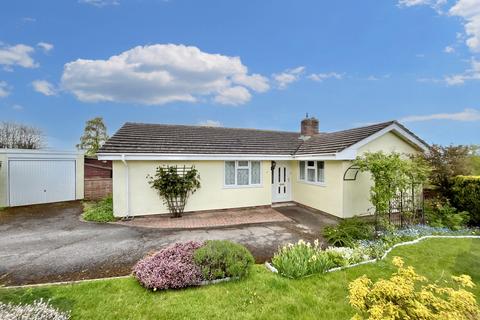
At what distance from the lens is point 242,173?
13406 millimetres

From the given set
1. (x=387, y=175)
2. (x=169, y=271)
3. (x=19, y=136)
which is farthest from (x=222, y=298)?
(x=19, y=136)

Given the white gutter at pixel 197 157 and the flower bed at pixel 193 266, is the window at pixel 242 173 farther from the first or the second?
the flower bed at pixel 193 266

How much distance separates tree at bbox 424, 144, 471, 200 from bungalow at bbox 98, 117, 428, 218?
30.4 inches

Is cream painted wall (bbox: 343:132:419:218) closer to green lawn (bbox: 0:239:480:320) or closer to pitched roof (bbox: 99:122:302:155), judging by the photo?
pitched roof (bbox: 99:122:302:155)

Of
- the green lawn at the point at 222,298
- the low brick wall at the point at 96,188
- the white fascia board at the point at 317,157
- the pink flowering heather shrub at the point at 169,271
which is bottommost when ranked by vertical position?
the green lawn at the point at 222,298

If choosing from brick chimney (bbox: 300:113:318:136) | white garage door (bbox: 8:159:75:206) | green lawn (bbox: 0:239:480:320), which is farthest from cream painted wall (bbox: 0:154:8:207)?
brick chimney (bbox: 300:113:318:136)

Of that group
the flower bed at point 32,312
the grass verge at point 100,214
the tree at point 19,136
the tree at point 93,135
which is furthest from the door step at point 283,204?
the tree at point 19,136

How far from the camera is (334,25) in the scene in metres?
12.3

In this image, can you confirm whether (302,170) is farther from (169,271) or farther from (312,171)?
(169,271)

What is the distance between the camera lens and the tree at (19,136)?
2183 cm

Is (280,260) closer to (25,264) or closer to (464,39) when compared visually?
(25,264)

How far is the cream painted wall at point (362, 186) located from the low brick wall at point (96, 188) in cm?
1584

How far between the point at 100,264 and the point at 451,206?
15688 mm

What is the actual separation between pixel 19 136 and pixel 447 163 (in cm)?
3499
